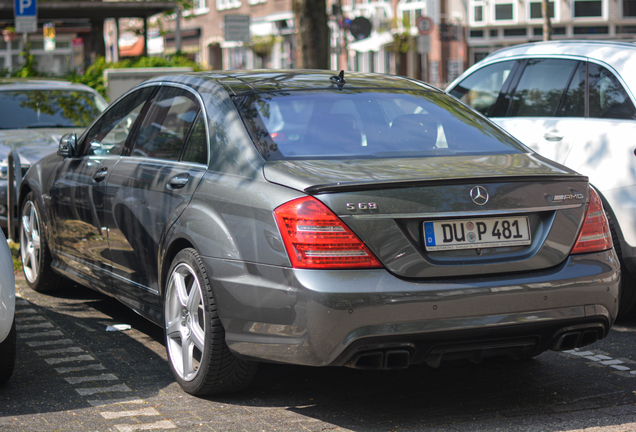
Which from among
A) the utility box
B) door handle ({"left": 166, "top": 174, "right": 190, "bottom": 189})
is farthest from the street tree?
door handle ({"left": 166, "top": 174, "right": 190, "bottom": 189})

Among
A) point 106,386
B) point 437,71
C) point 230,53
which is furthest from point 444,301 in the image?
point 230,53

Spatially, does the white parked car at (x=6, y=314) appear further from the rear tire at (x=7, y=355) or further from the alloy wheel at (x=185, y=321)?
the alloy wheel at (x=185, y=321)

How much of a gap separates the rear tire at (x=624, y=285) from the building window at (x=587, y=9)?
39.5 m

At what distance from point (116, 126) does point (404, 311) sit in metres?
2.91

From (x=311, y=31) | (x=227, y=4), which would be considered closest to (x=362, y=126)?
(x=311, y=31)

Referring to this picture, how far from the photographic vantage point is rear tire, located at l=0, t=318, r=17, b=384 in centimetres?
431

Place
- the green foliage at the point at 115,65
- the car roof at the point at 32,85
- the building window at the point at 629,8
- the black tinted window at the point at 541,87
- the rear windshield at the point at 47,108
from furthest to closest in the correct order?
the building window at the point at 629,8 → the green foliage at the point at 115,65 → the car roof at the point at 32,85 → the rear windshield at the point at 47,108 → the black tinted window at the point at 541,87

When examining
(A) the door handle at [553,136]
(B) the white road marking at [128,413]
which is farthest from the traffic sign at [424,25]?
(B) the white road marking at [128,413]

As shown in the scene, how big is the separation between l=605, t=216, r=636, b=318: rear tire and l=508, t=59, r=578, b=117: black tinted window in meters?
1.20

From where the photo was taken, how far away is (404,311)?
359 centimetres

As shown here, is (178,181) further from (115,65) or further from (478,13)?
(478,13)

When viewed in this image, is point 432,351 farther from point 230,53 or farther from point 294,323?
point 230,53

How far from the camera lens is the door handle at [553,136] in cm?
616

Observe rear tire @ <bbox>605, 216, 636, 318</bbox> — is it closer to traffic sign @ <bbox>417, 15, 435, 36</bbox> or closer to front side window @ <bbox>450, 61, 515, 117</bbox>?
front side window @ <bbox>450, 61, 515, 117</bbox>
